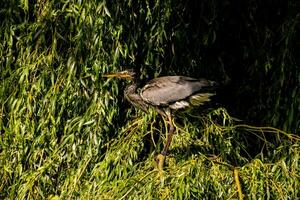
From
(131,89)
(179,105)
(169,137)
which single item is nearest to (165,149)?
(169,137)

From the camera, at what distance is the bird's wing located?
3.29m

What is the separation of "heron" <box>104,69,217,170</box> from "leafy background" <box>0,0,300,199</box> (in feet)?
0.22

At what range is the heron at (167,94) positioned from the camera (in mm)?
3297

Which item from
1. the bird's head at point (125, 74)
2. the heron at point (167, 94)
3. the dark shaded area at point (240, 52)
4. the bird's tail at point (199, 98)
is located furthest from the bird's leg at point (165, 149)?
the dark shaded area at point (240, 52)

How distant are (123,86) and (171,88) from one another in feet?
1.22

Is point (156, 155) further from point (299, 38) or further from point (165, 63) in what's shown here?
point (299, 38)

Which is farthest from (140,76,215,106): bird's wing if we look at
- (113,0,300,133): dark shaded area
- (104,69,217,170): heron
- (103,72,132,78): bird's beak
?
(113,0,300,133): dark shaded area

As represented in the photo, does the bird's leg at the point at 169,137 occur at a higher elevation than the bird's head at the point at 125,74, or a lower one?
lower

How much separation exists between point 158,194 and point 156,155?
41 cm

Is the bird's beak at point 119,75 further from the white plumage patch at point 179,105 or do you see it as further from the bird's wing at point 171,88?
the white plumage patch at point 179,105

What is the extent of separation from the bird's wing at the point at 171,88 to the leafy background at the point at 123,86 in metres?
0.13

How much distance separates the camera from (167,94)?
3.36 meters

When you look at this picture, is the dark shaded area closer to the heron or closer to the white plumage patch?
the heron

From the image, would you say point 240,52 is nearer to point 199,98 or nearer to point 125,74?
point 199,98
